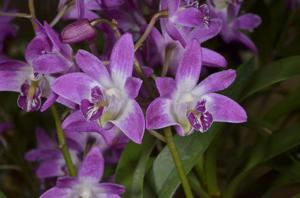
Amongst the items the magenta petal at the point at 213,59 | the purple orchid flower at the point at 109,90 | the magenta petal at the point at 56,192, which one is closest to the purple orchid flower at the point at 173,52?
the magenta petal at the point at 213,59

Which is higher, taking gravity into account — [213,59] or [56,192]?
[213,59]

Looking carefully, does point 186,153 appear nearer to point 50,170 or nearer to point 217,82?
point 217,82

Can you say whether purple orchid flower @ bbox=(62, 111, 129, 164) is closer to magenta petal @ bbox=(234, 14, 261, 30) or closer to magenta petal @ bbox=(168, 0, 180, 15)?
magenta petal @ bbox=(168, 0, 180, 15)

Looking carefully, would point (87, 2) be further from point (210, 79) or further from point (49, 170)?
point (49, 170)

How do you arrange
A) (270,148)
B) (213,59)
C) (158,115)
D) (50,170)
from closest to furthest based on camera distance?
(158,115) → (213,59) → (270,148) → (50,170)

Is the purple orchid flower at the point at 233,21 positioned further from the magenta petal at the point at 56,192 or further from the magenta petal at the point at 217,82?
the magenta petal at the point at 56,192

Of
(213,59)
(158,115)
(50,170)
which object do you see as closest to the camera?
(158,115)

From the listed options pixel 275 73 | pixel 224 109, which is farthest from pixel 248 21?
pixel 224 109
